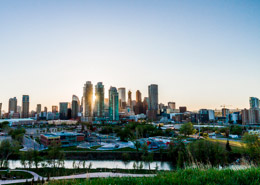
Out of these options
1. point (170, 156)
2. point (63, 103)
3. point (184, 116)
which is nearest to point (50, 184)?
point (170, 156)

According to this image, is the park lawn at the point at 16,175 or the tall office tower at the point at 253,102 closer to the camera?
the park lawn at the point at 16,175

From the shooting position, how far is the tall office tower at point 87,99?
486ft

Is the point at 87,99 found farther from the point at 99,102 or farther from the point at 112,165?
the point at 112,165

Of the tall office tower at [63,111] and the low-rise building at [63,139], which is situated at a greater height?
the tall office tower at [63,111]

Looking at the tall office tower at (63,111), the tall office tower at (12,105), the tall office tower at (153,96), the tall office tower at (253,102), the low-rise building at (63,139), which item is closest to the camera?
the low-rise building at (63,139)

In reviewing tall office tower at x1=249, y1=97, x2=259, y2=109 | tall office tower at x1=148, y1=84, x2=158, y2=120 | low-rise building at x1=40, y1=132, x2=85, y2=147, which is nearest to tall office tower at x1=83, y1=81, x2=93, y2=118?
Result: tall office tower at x1=148, y1=84, x2=158, y2=120

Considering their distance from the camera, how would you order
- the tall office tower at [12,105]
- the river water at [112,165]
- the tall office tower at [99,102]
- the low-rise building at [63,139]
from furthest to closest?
the tall office tower at [12,105] → the tall office tower at [99,102] → the low-rise building at [63,139] → the river water at [112,165]

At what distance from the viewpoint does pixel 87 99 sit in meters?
154

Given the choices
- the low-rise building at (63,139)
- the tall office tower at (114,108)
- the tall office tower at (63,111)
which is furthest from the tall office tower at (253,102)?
the tall office tower at (63,111)

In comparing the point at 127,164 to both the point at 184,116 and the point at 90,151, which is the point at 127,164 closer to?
the point at 90,151

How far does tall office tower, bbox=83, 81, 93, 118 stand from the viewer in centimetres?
14820

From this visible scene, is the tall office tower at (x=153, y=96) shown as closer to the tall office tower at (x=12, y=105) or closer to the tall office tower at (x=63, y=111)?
the tall office tower at (x=63, y=111)

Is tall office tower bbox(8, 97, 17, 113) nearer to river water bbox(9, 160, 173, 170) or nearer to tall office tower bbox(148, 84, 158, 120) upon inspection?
tall office tower bbox(148, 84, 158, 120)

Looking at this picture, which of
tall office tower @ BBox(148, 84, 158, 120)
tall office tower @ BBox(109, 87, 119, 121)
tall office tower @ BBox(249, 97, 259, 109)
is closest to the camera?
tall office tower @ BBox(249, 97, 259, 109)
